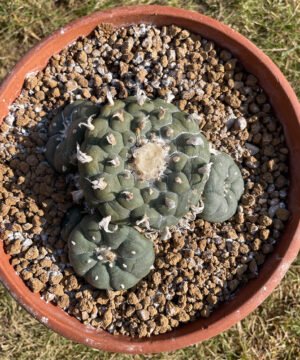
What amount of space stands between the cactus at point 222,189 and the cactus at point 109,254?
246 mm

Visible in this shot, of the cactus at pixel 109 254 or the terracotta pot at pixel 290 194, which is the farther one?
the terracotta pot at pixel 290 194

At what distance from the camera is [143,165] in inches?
60.2

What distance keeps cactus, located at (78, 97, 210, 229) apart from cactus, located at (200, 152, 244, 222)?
0.19 metres

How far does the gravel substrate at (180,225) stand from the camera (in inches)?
77.9

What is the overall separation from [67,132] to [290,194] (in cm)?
87

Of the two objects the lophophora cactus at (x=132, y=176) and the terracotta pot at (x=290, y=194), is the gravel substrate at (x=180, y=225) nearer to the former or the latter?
the terracotta pot at (x=290, y=194)

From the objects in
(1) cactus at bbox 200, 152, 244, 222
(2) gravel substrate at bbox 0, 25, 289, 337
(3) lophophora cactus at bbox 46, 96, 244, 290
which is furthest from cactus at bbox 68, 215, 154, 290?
(1) cactus at bbox 200, 152, 244, 222

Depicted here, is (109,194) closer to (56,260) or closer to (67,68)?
(56,260)

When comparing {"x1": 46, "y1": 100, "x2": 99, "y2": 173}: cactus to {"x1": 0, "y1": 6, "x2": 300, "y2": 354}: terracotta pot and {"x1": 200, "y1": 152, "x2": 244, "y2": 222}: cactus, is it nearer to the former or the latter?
{"x1": 0, "y1": 6, "x2": 300, "y2": 354}: terracotta pot

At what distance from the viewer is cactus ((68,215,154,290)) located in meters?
1.76

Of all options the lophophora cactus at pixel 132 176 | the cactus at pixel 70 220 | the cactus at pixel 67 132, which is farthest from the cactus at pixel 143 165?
the cactus at pixel 70 220

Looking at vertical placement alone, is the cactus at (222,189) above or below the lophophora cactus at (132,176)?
below

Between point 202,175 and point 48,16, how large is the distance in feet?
5.09

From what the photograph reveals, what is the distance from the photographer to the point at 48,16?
271 cm
